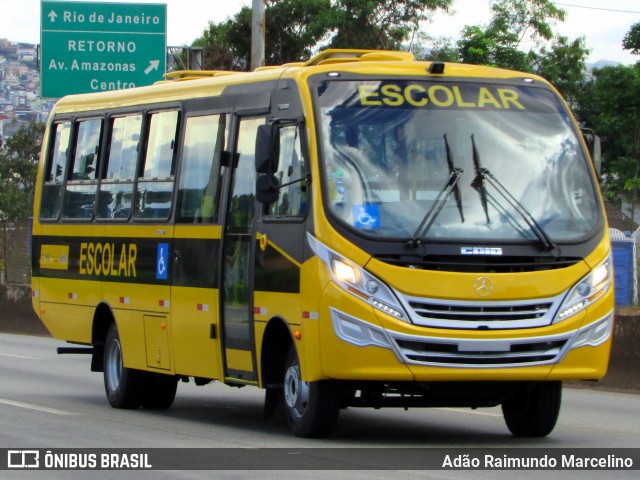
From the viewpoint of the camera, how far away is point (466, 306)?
35.8 ft

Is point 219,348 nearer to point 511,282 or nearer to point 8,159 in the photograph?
point 511,282

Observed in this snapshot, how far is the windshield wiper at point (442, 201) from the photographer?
11.1 metres

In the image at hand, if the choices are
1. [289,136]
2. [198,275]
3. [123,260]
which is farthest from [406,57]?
[123,260]

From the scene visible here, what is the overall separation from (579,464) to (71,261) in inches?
305

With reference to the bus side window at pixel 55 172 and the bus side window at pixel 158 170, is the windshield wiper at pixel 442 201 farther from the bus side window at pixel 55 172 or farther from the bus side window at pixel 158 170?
the bus side window at pixel 55 172

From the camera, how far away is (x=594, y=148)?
12.4 m

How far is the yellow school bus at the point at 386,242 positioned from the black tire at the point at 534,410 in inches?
0.7

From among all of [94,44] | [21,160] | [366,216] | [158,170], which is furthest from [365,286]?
[21,160]

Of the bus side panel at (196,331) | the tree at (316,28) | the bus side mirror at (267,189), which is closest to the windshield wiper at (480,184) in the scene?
the bus side mirror at (267,189)

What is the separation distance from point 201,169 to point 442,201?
308 centimetres

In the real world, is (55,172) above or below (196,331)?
above

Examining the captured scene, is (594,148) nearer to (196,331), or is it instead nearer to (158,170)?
(196,331)

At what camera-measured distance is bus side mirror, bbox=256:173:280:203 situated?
11820 mm

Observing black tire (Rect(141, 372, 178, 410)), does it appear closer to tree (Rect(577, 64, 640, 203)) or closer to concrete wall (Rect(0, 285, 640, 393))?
concrete wall (Rect(0, 285, 640, 393))
